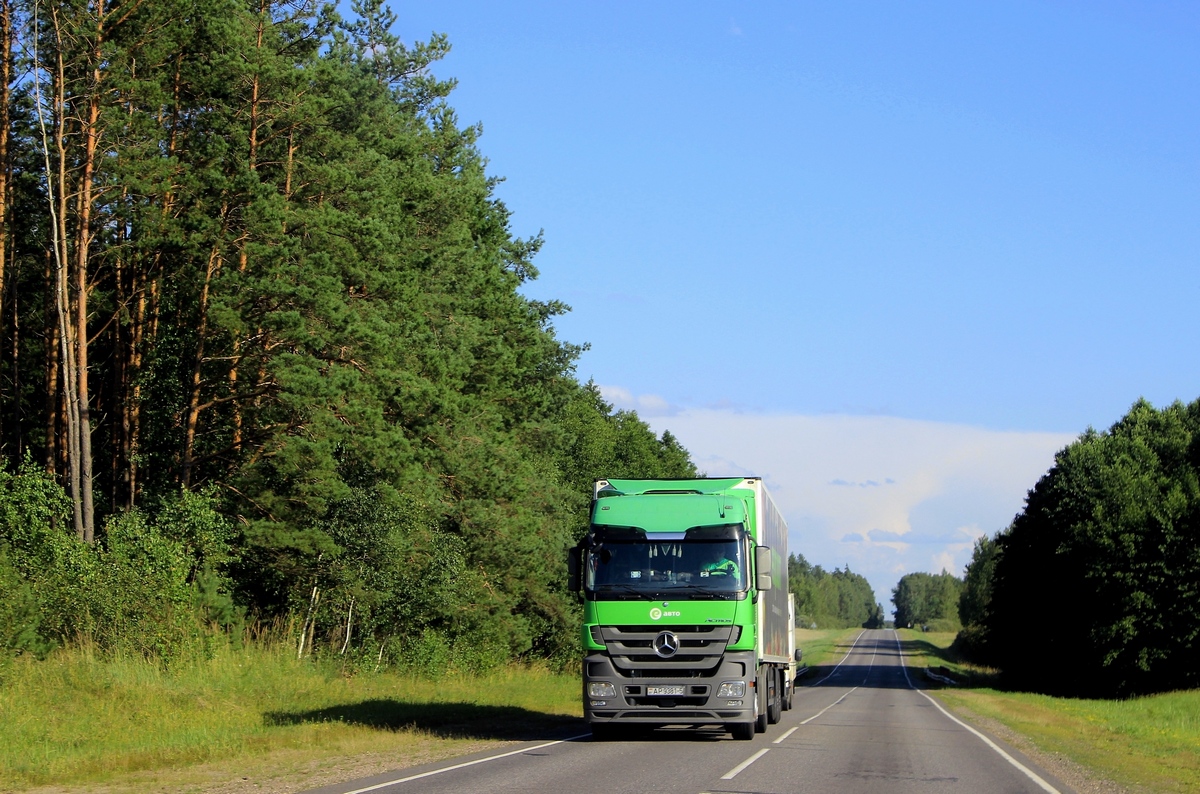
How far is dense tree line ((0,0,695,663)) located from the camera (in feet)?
96.3

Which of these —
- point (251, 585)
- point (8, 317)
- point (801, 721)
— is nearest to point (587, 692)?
point (801, 721)

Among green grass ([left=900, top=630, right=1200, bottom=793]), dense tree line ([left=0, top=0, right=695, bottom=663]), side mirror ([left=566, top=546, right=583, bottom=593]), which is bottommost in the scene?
green grass ([left=900, top=630, right=1200, bottom=793])

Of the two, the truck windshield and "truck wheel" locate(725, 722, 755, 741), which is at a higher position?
the truck windshield

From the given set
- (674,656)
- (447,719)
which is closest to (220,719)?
(447,719)

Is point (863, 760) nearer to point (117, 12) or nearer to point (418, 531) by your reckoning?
point (418, 531)

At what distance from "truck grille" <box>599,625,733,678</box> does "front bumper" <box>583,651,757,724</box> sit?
0.08m

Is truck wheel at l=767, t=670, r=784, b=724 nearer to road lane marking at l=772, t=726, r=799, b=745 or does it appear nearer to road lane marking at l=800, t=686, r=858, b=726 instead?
road lane marking at l=772, t=726, r=799, b=745

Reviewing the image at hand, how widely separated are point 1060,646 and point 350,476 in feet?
127

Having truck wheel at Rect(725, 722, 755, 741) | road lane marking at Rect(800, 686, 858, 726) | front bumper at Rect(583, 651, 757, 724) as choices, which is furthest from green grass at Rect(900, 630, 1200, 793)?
front bumper at Rect(583, 651, 757, 724)

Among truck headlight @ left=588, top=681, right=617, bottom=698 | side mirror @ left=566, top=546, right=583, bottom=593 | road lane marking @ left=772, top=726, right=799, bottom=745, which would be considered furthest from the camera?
road lane marking @ left=772, top=726, right=799, bottom=745

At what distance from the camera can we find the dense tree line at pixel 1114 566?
168 feet

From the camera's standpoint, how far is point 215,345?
1267 inches

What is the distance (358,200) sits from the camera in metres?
33.8

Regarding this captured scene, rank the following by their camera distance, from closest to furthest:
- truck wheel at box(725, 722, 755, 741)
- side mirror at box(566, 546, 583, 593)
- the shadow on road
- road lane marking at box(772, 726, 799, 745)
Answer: side mirror at box(566, 546, 583, 593), truck wheel at box(725, 722, 755, 741), road lane marking at box(772, 726, 799, 745), the shadow on road
